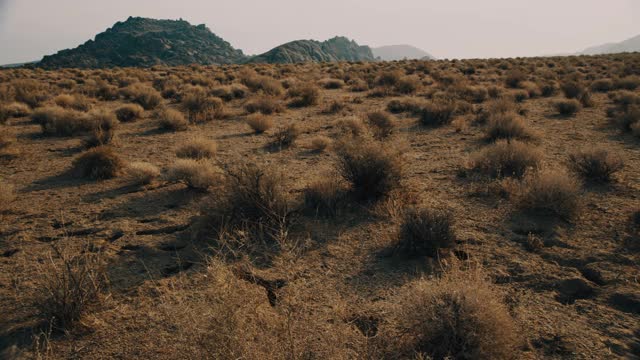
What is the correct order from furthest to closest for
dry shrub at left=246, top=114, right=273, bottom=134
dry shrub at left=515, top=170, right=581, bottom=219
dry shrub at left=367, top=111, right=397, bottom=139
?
dry shrub at left=246, top=114, right=273, bottom=134
dry shrub at left=367, top=111, right=397, bottom=139
dry shrub at left=515, top=170, right=581, bottom=219

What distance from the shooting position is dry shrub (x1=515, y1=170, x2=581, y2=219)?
17.2 ft

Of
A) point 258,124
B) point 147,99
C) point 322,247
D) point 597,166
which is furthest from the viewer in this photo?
point 147,99

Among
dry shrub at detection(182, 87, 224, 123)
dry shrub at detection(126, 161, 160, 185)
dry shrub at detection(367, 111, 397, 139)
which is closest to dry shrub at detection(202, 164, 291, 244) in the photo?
dry shrub at detection(126, 161, 160, 185)

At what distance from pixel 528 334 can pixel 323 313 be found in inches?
69.3

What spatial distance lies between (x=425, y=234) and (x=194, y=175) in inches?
163

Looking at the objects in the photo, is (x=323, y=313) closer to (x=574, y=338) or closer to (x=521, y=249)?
(x=574, y=338)

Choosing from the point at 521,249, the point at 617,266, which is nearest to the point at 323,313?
the point at 521,249

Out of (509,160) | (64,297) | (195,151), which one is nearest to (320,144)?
(195,151)

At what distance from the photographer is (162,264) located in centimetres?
433

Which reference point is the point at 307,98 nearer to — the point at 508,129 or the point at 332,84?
the point at 332,84

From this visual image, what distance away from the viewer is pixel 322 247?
4.67 m

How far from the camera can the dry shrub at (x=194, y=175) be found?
6.49 m

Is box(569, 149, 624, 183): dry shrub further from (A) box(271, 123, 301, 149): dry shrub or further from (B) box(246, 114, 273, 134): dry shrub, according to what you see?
(B) box(246, 114, 273, 134): dry shrub

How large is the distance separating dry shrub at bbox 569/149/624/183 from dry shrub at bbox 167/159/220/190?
6.65 meters
